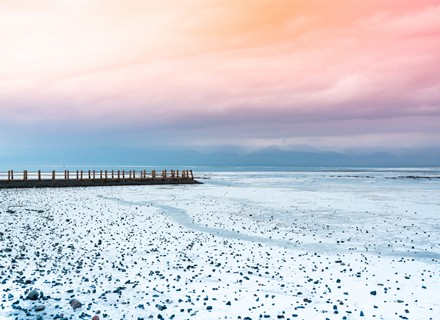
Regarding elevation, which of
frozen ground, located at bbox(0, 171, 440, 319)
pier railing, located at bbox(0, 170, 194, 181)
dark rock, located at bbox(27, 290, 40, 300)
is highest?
pier railing, located at bbox(0, 170, 194, 181)

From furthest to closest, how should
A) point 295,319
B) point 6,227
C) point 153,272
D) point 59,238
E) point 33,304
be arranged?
point 6,227, point 59,238, point 153,272, point 33,304, point 295,319

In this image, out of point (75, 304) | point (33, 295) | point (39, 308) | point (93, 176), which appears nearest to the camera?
point (39, 308)

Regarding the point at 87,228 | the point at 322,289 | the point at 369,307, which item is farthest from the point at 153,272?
the point at 87,228

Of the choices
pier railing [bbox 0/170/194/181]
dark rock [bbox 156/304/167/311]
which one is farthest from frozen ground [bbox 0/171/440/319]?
pier railing [bbox 0/170/194/181]

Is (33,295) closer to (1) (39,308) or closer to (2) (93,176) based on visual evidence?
(1) (39,308)

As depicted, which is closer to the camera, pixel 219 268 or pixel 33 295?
pixel 33 295

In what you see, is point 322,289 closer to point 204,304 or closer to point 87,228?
point 204,304

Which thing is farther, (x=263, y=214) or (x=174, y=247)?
(x=263, y=214)

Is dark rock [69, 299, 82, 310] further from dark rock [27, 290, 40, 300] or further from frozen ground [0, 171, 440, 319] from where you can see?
dark rock [27, 290, 40, 300]

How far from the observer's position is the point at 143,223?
21.9 metres

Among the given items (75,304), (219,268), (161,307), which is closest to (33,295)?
(75,304)

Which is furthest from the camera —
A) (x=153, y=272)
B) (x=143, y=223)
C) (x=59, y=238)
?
(x=143, y=223)

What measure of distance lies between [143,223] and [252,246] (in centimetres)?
827

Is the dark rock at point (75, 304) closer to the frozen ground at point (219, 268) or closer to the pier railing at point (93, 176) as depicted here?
the frozen ground at point (219, 268)
